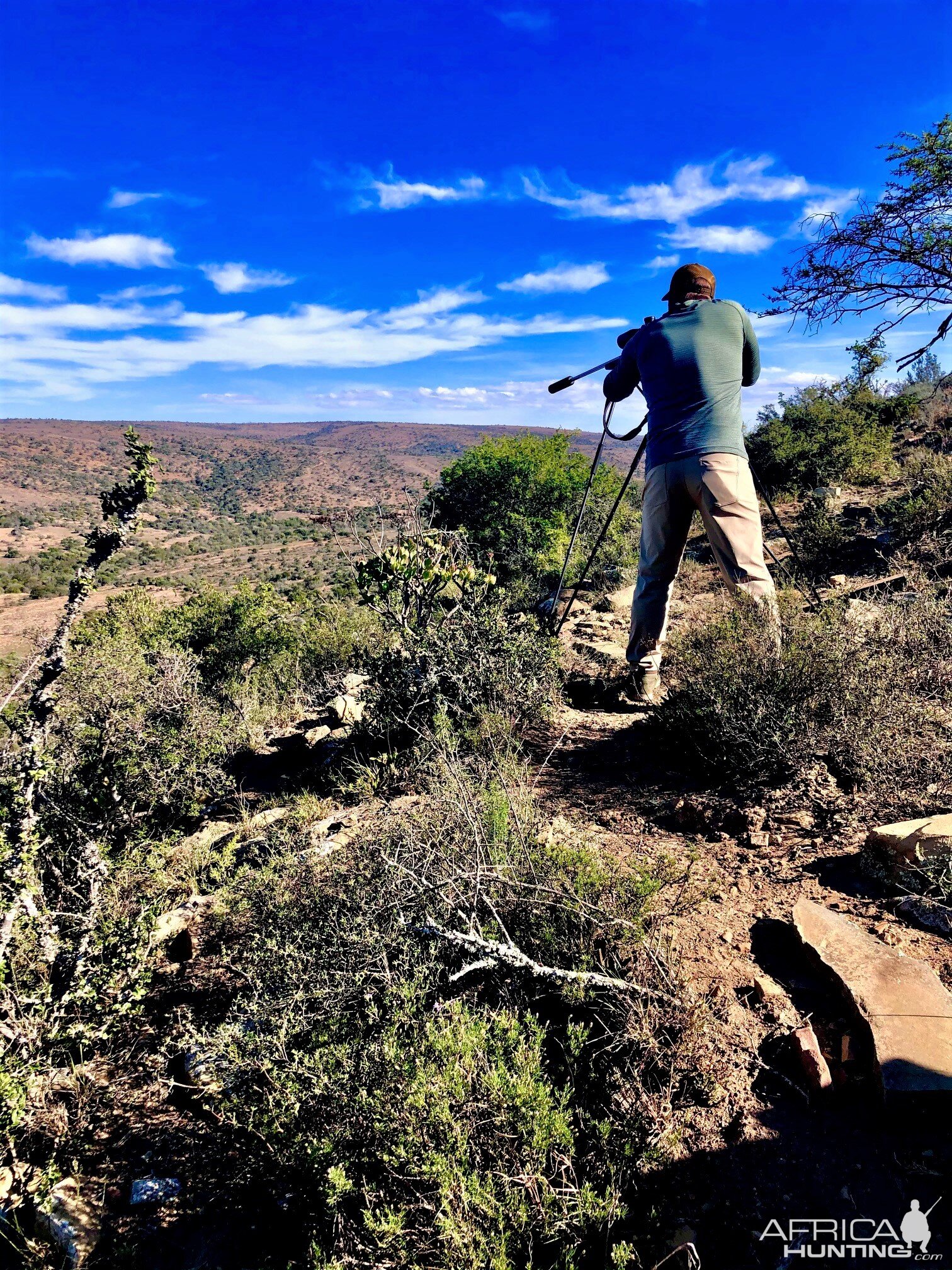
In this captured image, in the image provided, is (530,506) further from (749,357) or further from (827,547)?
(749,357)

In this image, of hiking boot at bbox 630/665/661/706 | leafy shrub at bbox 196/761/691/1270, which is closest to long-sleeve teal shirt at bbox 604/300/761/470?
hiking boot at bbox 630/665/661/706

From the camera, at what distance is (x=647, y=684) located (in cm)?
434

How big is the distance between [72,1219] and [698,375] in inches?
185

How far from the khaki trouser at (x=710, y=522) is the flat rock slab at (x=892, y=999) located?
5.32ft

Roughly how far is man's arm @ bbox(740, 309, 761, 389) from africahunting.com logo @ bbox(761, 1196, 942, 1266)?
12.7 feet

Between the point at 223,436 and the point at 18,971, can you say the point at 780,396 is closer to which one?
the point at 18,971

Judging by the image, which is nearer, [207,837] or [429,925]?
[429,925]

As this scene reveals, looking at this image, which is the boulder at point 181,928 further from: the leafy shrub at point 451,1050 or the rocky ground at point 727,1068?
the leafy shrub at point 451,1050

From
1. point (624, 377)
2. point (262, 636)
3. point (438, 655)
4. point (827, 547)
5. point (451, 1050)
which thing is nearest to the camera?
point (451, 1050)

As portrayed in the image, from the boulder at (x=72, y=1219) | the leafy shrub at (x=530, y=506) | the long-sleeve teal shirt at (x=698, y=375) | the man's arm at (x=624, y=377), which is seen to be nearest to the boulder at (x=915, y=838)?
the long-sleeve teal shirt at (x=698, y=375)

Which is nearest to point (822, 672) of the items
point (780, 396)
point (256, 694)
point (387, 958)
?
point (387, 958)

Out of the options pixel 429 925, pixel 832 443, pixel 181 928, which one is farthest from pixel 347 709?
pixel 832 443

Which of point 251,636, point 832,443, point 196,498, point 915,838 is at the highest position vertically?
point 196,498

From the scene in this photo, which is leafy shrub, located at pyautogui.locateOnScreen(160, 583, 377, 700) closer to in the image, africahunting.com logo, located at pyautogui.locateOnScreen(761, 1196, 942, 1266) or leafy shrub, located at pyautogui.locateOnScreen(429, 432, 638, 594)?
leafy shrub, located at pyautogui.locateOnScreen(429, 432, 638, 594)
